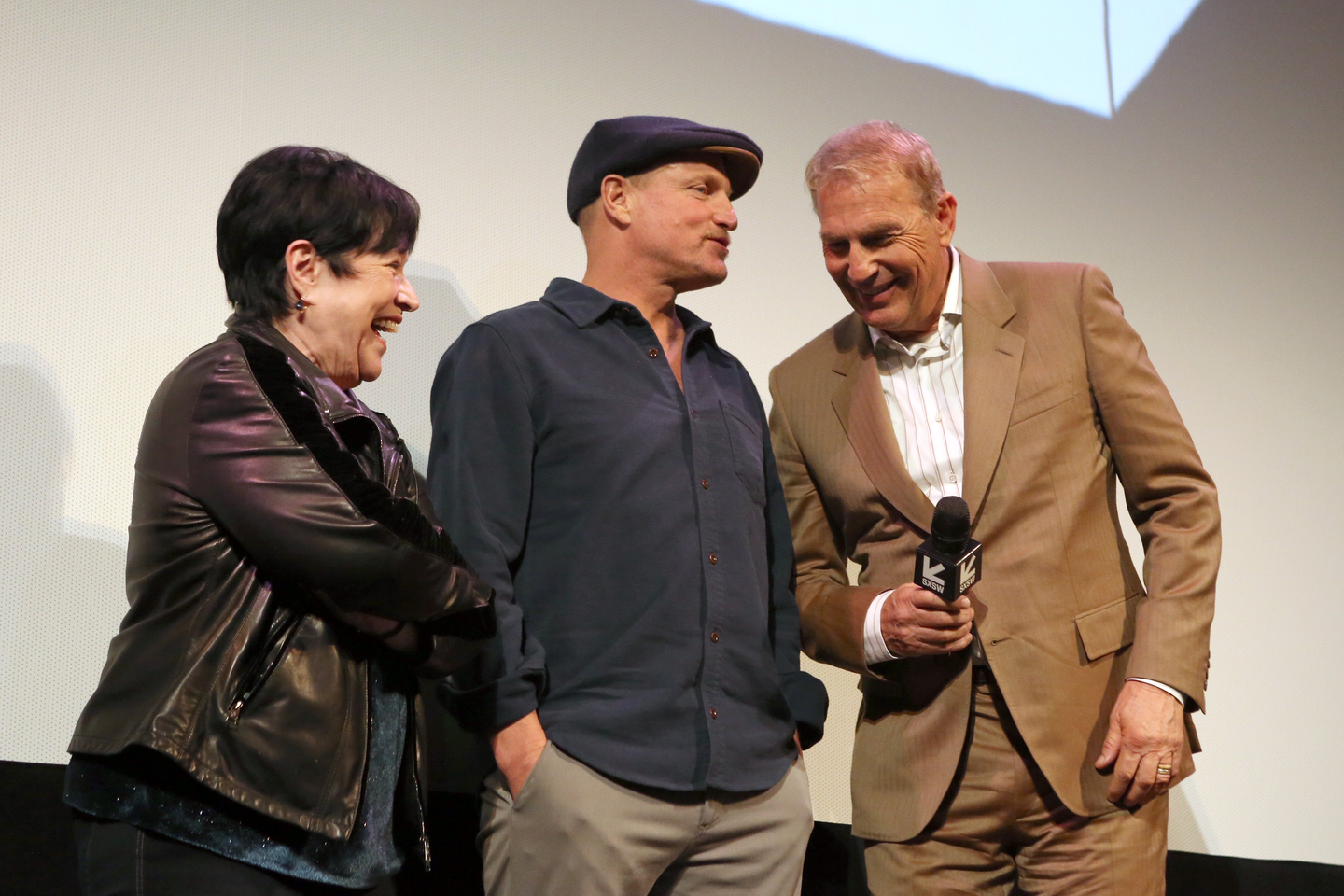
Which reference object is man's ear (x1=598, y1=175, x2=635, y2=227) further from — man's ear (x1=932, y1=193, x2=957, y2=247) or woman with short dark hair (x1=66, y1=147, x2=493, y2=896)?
woman with short dark hair (x1=66, y1=147, x2=493, y2=896)

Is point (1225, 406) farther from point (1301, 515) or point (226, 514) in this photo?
point (226, 514)

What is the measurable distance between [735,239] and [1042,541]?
1.24 meters

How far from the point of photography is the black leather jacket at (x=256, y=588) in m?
1.54

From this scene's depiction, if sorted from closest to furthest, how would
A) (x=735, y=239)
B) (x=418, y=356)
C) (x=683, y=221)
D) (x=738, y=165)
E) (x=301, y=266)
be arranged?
(x=301, y=266)
(x=683, y=221)
(x=738, y=165)
(x=418, y=356)
(x=735, y=239)

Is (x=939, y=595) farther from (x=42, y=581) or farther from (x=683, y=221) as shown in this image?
(x=42, y=581)

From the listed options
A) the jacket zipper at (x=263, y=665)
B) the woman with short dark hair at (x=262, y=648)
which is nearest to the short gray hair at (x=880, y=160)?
the woman with short dark hair at (x=262, y=648)

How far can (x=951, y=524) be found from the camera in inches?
77.6

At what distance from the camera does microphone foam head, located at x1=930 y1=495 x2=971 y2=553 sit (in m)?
1.95

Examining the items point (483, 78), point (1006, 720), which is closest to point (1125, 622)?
point (1006, 720)

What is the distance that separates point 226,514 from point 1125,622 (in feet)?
5.23

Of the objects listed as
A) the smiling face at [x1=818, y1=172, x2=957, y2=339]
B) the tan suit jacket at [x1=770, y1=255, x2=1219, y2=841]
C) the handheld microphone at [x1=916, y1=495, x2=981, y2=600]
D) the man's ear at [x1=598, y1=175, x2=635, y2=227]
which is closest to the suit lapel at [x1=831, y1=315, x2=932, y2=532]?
the tan suit jacket at [x1=770, y1=255, x2=1219, y2=841]

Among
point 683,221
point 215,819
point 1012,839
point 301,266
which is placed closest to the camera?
point 215,819

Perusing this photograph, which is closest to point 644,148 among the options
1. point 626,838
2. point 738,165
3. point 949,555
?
point 738,165

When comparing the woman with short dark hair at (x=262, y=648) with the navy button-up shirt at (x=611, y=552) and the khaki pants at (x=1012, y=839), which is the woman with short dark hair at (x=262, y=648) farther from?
the khaki pants at (x=1012, y=839)
